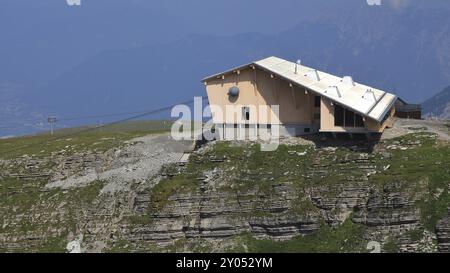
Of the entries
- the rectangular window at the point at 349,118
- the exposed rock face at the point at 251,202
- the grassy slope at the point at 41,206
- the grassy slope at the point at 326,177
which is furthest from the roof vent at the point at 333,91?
the grassy slope at the point at 41,206

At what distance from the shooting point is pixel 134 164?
82.1 meters

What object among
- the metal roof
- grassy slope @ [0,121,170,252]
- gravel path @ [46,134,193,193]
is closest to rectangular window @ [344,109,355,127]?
the metal roof

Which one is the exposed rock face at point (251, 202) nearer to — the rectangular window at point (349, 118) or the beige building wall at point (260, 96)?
the rectangular window at point (349, 118)

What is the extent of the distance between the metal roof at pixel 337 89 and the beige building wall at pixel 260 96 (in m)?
0.97

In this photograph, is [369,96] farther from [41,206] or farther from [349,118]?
[41,206]

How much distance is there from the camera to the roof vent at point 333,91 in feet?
258

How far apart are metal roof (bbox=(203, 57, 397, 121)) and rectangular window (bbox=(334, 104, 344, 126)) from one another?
0.97 m

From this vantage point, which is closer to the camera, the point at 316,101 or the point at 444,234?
the point at 444,234

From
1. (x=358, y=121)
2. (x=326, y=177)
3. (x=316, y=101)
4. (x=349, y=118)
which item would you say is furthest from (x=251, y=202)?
(x=316, y=101)

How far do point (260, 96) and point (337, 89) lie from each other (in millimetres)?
8327

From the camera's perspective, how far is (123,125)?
618ft

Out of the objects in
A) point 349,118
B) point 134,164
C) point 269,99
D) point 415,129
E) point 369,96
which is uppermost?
point 369,96
